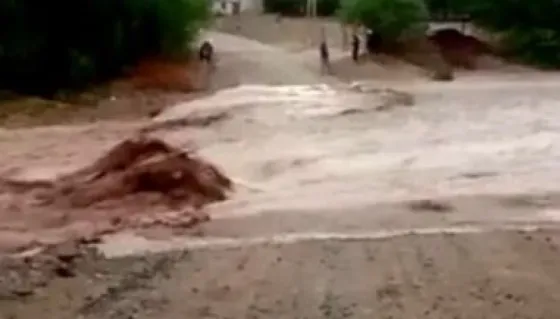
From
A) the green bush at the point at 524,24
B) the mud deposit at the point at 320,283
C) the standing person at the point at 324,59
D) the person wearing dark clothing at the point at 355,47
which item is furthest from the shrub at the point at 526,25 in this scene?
the mud deposit at the point at 320,283

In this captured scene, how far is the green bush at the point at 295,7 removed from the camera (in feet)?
32.7

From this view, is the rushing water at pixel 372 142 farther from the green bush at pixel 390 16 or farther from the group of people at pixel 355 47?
the green bush at pixel 390 16

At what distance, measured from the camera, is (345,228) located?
139 inches

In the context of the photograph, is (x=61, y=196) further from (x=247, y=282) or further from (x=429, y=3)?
(x=429, y=3)

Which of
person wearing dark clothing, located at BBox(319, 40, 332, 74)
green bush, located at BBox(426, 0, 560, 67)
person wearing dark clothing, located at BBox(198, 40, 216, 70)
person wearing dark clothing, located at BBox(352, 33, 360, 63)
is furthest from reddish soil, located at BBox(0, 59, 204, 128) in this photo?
green bush, located at BBox(426, 0, 560, 67)

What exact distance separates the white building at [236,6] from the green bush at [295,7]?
9 centimetres

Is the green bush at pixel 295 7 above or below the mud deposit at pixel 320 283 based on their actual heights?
above

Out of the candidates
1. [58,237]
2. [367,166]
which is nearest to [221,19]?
[367,166]

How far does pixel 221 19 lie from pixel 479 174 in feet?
18.9

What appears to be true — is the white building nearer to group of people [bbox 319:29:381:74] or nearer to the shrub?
group of people [bbox 319:29:381:74]

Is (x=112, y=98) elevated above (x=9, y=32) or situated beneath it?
situated beneath

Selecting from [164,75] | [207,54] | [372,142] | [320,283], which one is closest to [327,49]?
[207,54]

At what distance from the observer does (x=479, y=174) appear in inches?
180

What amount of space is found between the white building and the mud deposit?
22.4ft
